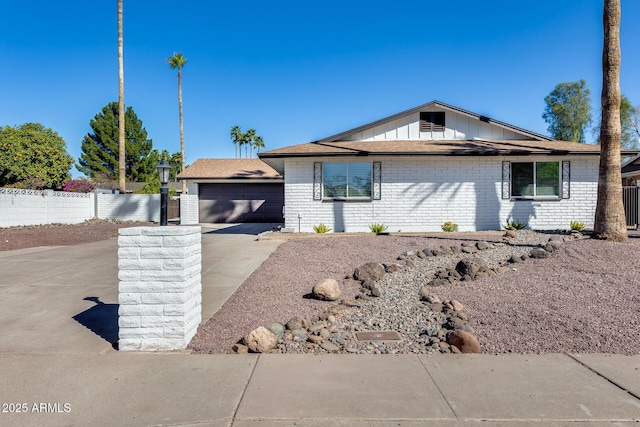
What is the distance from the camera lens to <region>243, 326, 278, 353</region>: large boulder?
415 cm

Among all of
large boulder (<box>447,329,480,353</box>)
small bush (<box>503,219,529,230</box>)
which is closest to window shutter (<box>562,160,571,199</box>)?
small bush (<box>503,219,529,230</box>)

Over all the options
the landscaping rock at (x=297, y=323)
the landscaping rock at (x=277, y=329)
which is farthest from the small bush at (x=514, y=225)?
the landscaping rock at (x=277, y=329)

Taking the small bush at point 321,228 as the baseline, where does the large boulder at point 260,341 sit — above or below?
below

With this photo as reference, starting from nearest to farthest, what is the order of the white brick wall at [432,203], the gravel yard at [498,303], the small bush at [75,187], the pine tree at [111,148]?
1. the gravel yard at [498,303]
2. the white brick wall at [432,203]
3. the small bush at [75,187]
4. the pine tree at [111,148]

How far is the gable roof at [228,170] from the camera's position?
23375mm

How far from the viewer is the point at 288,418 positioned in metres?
2.91

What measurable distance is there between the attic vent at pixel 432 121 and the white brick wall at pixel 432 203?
86.9 inches

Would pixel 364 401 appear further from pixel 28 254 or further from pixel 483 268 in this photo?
pixel 28 254

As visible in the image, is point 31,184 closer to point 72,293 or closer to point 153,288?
point 72,293

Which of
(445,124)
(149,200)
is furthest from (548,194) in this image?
(149,200)

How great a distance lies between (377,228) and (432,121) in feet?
17.1

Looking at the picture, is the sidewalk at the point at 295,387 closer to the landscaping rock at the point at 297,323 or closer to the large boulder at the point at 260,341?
the large boulder at the point at 260,341

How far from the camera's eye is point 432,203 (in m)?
14.3

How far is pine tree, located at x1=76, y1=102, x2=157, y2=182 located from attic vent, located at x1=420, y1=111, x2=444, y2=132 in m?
36.5
